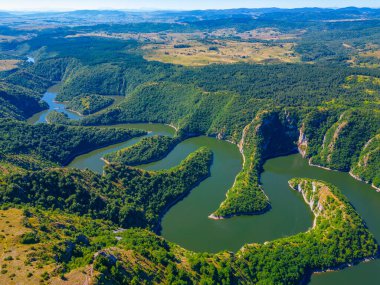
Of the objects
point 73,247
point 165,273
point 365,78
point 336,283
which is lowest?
point 336,283

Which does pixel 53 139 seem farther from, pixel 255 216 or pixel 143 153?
pixel 255 216

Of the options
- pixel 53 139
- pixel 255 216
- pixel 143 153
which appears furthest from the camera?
pixel 53 139

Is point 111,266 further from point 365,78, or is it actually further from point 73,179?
point 365,78

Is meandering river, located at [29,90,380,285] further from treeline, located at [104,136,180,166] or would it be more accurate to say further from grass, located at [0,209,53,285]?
grass, located at [0,209,53,285]

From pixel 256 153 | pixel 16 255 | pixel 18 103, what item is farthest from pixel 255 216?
pixel 18 103

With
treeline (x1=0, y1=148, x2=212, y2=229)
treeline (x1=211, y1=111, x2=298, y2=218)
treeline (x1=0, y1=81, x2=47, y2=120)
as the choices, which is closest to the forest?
treeline (x1=0, y1=148, x2=212, y2=229)

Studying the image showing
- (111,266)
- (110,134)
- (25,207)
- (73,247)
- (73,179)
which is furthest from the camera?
(110,134)

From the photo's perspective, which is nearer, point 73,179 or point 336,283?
point 336,283

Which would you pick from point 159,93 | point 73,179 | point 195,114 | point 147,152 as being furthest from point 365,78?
point 73,179
